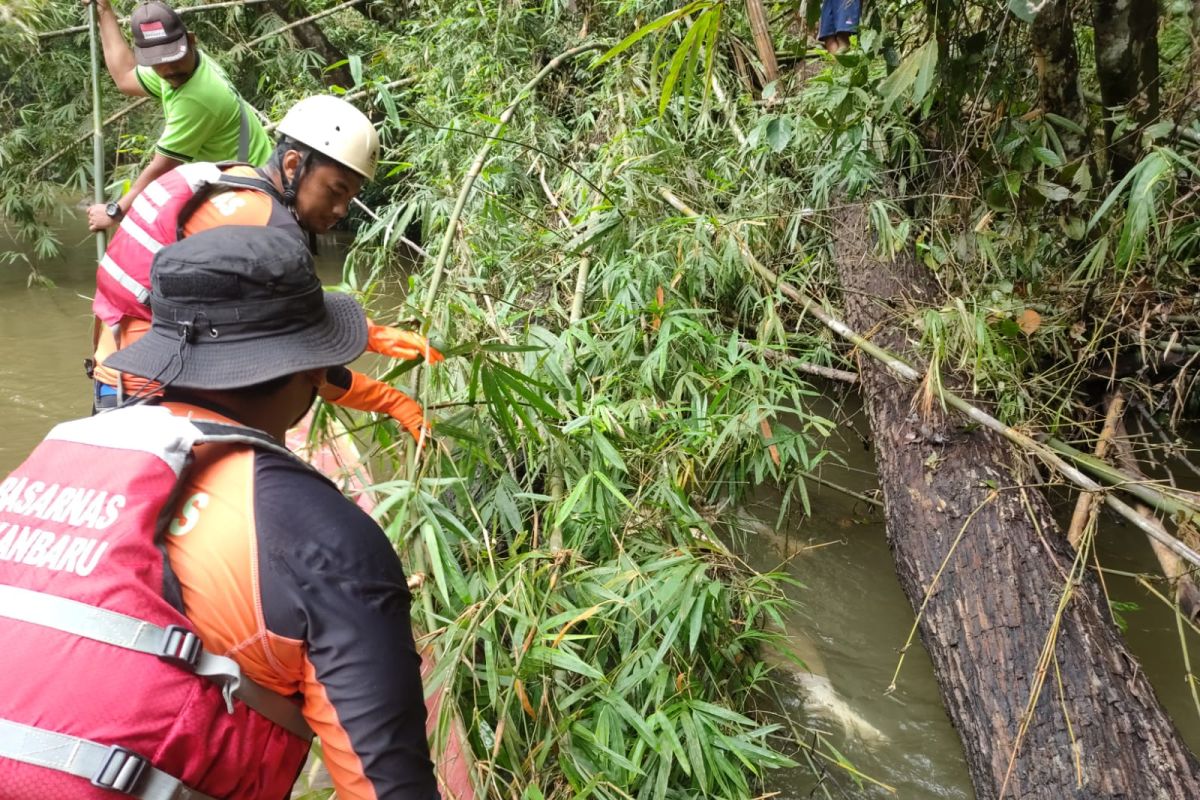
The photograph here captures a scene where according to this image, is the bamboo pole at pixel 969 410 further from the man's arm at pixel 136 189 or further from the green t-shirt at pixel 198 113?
the man's arm at pixel 136 189

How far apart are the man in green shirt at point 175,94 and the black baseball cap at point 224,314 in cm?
171

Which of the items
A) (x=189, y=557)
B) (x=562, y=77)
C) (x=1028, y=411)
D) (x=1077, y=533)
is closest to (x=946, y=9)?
(x=1028, y=411)

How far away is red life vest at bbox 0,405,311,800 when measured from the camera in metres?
0.74

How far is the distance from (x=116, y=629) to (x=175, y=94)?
2300 mm

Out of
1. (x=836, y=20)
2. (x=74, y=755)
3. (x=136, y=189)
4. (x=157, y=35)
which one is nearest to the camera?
(x=74, y=755)

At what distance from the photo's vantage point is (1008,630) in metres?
2.03

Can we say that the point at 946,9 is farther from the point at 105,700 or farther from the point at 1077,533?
the point at 105,700

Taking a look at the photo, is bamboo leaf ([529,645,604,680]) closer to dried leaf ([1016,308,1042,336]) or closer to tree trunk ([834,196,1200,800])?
tree trunk ([834,196,1200,800])

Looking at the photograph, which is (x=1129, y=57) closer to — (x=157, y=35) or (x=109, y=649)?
(x=109, y=649)

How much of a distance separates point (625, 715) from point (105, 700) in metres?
1.11

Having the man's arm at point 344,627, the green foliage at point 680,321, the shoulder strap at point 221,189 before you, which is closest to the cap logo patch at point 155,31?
the green foliage at point 680,321

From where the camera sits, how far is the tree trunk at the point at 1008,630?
1771mm

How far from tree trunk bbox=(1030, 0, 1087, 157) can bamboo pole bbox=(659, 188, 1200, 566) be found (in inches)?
37.2

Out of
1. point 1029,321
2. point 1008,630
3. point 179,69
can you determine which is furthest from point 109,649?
point 1029,321
